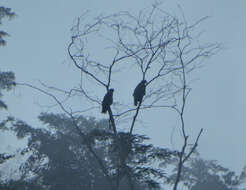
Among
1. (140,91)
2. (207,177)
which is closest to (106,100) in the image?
(140,91)

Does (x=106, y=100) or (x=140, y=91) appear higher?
(x=140, y=91)

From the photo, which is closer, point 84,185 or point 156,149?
point 156,149

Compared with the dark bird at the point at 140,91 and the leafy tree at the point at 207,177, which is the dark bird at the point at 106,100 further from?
the leafy tree at the point at 207,177

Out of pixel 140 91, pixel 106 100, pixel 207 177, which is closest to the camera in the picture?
pixel 106 100

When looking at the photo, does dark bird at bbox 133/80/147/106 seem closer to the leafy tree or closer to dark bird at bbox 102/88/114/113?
dark bird at bbox 102/88/114/113

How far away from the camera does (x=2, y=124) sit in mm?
23812

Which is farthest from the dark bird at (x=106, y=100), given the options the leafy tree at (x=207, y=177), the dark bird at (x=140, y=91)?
the leafy tree at (x=207, y=177)

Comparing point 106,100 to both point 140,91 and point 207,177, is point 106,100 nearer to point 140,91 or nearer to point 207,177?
point 140,91

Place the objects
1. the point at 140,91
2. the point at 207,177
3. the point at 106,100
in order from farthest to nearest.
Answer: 1. the point at 207,177
2. the point at 140,91
3. the point at 106,100

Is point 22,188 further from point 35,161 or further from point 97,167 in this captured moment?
point 35,161

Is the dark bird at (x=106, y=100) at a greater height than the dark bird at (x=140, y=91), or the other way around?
the dark bird at (x=140, y=91)

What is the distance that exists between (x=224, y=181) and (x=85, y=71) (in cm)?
2334

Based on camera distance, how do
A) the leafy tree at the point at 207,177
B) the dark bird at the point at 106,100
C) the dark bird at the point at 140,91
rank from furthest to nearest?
the leafy tree at the point at 207,177 < the dark bird at the point at 140,91 < the dark bird at the point at 106,100

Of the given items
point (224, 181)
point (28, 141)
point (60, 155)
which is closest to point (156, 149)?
point (60, 155)
